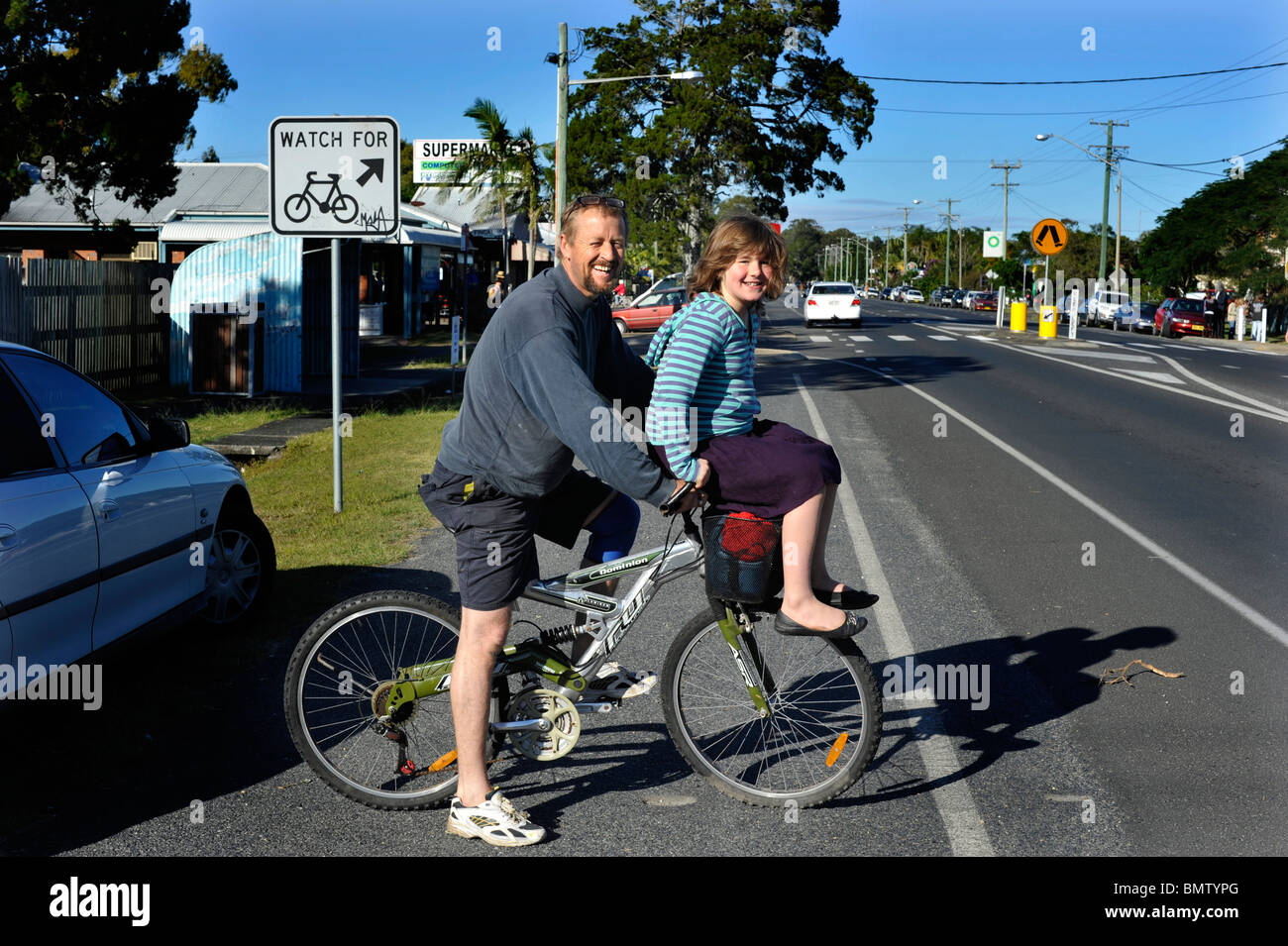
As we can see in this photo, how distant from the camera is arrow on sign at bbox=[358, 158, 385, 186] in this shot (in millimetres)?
9219

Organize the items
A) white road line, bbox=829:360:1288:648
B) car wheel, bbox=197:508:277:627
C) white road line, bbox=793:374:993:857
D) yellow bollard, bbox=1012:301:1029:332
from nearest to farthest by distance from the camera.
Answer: white road line, bbox=793:374:993:857 < car wheel, bbox=197:508:277:627 < white road line, bbox=829:360:1288:648 < yellow bollard, bbox=1012:301:1029:332

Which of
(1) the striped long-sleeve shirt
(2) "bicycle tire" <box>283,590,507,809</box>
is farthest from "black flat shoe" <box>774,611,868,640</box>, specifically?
(2) "bicycle tire" <box>283,590,507,809</box>

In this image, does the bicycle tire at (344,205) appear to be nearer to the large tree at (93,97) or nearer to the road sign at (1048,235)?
the large tree at (93,97)

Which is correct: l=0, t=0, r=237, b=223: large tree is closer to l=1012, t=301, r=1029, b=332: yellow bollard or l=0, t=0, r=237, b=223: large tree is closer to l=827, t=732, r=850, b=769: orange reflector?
l=827, t=732, r=850, b=769: orange reflector

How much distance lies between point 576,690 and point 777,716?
72 cm

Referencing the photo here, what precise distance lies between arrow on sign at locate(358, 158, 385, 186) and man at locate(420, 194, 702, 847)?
5762 millimetres

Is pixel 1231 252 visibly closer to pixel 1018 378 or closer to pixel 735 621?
pixel 1018 378

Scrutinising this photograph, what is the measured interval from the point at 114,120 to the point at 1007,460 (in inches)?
627

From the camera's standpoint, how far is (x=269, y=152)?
29.6 ft

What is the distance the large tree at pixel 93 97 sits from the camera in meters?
18.5

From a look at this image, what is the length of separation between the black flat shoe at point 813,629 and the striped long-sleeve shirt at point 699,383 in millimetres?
609

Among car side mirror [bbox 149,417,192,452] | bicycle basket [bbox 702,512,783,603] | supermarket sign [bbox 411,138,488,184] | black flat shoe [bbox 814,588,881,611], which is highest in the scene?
supermarket sign [bbox 411,138,488,184]
